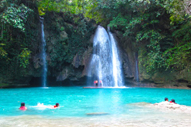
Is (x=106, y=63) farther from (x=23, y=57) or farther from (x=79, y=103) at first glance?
(x=79, y=103)

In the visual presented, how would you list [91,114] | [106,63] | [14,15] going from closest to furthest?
[91,114] → [14,15] → [106,63]

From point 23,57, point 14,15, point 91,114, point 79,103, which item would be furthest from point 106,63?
point 91,114

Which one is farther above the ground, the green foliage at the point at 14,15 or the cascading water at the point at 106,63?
the green foliage at the point at 14,15

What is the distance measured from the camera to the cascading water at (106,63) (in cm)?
2389

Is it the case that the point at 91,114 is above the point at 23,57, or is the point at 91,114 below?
below

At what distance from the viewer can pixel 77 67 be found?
955 inches

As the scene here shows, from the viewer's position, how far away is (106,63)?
956 inches

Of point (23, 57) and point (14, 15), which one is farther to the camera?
point (23, 57)

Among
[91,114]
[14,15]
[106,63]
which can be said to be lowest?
[91,114]

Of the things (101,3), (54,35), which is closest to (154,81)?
(101,3)

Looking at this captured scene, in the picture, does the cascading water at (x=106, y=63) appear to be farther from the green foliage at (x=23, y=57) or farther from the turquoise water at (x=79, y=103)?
the turquoise water at (x=79, y=103)

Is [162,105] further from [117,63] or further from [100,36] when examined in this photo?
[100,36]

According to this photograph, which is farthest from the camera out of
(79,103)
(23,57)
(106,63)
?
(106,63)

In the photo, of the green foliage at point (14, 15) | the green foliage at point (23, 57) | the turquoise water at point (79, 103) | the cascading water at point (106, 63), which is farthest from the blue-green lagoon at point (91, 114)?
the cascading water at point (106, 63)
